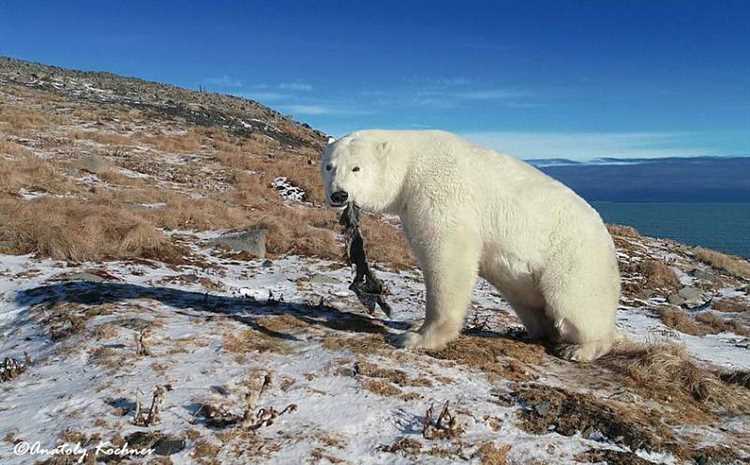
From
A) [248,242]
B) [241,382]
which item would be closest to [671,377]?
[241,382]

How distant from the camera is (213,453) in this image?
363 centimetres

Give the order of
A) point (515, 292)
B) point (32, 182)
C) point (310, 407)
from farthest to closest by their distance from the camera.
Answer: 1. point (32, 182)
2. point (515, 292)
3. point (310, 407)

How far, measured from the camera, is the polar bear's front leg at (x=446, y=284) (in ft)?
18.2

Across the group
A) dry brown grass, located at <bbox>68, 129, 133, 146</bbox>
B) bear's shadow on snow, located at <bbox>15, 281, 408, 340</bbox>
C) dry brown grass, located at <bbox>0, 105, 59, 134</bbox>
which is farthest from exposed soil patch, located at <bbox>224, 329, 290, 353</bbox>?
dry brown grass, located at <bbox>0, 105, 59, 134</bbox>

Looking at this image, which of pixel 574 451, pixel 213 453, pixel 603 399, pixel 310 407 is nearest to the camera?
pixel 213 453

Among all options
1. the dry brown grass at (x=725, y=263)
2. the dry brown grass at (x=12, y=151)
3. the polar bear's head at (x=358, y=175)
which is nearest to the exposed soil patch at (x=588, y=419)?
the polar bear's head at (x=358, y=175)

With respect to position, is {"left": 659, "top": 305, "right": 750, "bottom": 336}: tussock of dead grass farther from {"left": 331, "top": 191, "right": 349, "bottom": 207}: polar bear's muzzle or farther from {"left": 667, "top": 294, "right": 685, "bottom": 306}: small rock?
{"left": 331, "top": 191, "right": 349, "bottom": 207}: polar bear's muzzle

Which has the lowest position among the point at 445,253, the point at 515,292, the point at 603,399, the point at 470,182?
the point at 603,399

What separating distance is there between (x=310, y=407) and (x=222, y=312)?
297 centimetres

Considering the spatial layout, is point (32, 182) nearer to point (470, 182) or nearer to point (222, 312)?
point (222, 312)

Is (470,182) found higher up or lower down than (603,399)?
higher up

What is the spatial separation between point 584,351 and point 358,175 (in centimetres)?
299

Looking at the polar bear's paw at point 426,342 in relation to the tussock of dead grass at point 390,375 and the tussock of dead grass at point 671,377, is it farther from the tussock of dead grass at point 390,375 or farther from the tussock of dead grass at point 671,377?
the tussock of dead grass at point 671,377

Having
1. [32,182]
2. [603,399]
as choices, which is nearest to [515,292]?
[603,399]
